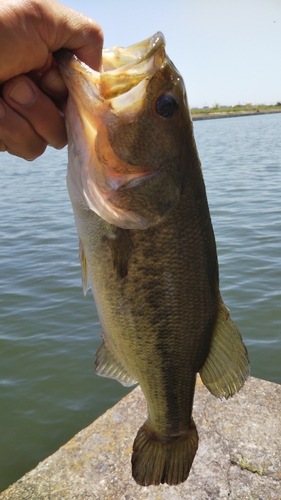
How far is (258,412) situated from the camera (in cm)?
381

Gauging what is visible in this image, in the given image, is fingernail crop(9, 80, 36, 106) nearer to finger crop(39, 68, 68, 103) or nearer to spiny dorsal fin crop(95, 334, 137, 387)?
finger crop(39, 68, 68, 103)

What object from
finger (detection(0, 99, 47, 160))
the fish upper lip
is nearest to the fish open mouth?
the fish upper lip

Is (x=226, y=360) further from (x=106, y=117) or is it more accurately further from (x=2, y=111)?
(x=2, y=111)

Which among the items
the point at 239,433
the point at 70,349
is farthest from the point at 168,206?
the point at 70,349

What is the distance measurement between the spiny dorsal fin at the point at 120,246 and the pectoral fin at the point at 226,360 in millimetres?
525

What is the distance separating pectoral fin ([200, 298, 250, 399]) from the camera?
2.17 meters

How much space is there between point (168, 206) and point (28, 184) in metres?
18.6

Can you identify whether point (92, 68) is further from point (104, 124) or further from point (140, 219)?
point (140, 219)

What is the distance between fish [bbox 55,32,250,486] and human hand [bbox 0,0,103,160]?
3.4 inches

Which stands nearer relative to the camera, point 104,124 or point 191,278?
point 104,124

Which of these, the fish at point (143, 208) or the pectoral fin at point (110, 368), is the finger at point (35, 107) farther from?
the pectoral fin at point (110, 368)

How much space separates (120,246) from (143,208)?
0.18 meters

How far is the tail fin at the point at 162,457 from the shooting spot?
2.29 meters

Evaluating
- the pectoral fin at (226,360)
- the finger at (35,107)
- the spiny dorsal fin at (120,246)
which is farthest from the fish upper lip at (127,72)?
the pectoral fin at (226,360)
